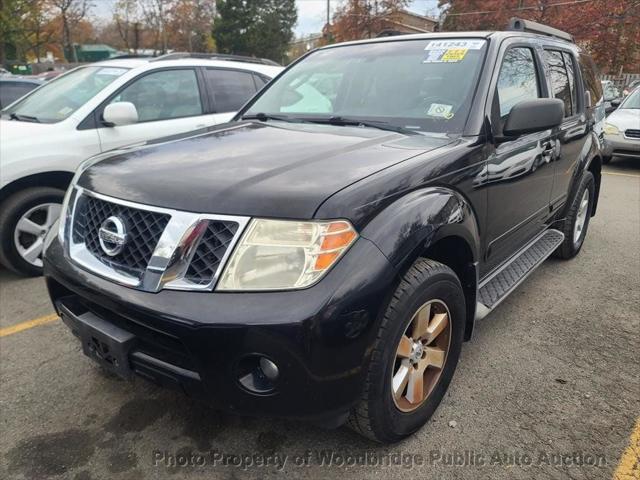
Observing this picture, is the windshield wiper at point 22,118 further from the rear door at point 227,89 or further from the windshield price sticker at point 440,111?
the windshield price sticker at point 440,111

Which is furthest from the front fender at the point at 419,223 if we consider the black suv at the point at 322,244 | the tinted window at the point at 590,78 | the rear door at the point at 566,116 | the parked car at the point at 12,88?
the parked car at the point at 12,88

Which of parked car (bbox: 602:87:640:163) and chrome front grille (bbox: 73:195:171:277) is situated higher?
chrome front grille (bbox: 73:195:171:277)

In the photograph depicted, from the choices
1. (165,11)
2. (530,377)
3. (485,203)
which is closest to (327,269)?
(485,203)

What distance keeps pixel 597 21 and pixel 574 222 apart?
1862 centimetres

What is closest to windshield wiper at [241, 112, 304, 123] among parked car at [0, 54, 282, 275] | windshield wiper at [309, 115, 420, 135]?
windshield wiper at [309, 115, 420, 135]

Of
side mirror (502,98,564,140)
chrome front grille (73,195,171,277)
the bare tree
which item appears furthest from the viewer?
the bare tree

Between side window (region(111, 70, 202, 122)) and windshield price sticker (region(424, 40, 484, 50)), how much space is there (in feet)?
9.16

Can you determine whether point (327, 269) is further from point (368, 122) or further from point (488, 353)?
point (488, 353)

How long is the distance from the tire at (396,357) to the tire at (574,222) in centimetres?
243

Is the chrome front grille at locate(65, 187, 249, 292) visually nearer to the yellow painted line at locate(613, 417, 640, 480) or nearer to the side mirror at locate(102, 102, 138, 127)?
the yellow painted line at locate(613, 417, 640, 480)

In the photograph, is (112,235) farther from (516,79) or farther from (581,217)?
(581,217)

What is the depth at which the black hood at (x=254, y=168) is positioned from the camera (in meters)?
1.75

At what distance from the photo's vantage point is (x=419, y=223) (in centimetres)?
193

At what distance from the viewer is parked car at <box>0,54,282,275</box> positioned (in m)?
3.81
